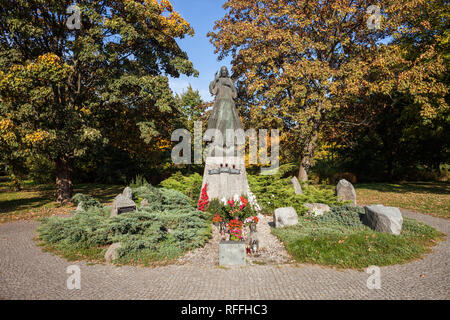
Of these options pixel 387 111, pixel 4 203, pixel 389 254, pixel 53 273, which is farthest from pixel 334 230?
pixel 387 111

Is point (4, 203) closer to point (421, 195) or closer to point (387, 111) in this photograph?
point (421, 195)

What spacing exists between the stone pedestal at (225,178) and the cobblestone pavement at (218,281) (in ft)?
13.4

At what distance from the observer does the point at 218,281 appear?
5027mm

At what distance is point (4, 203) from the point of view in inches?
574

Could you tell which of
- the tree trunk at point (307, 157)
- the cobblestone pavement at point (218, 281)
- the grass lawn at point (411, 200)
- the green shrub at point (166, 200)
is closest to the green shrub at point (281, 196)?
the green shrub at point (166, 200)

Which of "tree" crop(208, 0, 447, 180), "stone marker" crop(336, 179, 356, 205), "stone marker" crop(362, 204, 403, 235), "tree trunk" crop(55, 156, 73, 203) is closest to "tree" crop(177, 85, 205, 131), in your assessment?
"tree" crop(208, 0, 447, 180)

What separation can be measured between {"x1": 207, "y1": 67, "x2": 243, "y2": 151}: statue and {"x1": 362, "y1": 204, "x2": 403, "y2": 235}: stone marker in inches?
216

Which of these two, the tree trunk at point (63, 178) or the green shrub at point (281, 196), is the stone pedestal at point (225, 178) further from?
the tree trunk at point (63, 178)

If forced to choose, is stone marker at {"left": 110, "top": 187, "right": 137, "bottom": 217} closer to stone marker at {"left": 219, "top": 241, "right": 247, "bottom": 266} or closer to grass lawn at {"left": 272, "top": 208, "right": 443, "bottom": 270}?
stone marker at {"left": 219, "top": 241, "right": 247, "bottom": 266}

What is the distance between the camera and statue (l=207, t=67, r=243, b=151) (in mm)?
10336

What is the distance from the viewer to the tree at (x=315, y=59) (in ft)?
45.9

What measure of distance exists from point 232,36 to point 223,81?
21.8 feet

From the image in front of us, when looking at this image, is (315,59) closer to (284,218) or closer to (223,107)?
(223,107)

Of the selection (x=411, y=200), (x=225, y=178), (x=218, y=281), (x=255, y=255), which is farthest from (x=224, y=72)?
(x=411, y=200)
